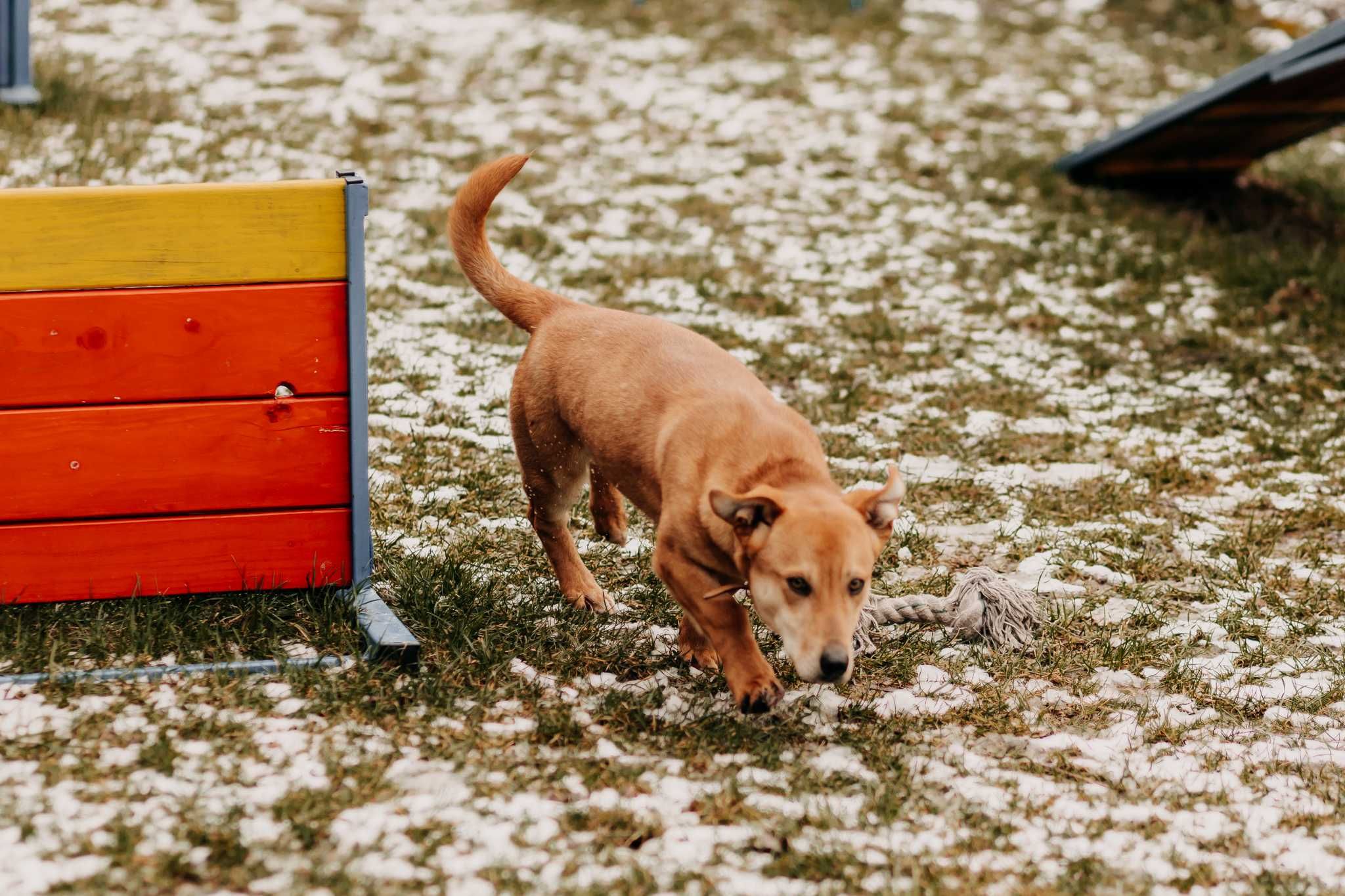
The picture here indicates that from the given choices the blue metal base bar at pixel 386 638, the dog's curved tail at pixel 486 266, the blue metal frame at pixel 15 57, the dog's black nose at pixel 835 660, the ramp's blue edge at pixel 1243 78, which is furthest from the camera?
the blue metal frame at pixel 15 57

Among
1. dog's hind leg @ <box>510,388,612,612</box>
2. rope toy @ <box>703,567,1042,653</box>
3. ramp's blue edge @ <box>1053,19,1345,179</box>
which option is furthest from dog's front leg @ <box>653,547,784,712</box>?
ramp's blue edge @ <box>1053,19,1345,179</box>

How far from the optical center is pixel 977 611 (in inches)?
147

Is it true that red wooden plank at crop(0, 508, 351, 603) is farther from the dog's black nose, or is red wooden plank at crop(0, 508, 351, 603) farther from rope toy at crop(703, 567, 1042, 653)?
the dog's black nose

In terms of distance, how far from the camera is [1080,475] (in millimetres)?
5055

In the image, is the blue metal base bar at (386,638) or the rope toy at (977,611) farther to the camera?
the rope toy at (977,611)

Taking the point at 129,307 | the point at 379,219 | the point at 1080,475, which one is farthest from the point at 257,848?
the point at 379,219

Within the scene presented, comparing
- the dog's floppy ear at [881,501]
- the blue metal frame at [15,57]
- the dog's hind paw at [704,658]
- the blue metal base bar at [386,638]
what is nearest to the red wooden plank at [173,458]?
Answer: the blue metal base bar at [386,638]

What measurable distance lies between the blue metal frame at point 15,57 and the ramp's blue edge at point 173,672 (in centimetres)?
553

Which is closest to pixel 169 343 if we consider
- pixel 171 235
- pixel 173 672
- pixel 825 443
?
pixel 171 235

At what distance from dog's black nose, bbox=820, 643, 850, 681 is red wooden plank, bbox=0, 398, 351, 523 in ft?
4.44

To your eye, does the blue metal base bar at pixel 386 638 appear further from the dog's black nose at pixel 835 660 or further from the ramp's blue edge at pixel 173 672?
the dog's black nose at pixel 835 660

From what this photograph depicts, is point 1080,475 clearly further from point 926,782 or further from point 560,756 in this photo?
point 560,756

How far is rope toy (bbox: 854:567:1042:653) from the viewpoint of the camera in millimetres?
3746

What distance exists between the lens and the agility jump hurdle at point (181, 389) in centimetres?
322
